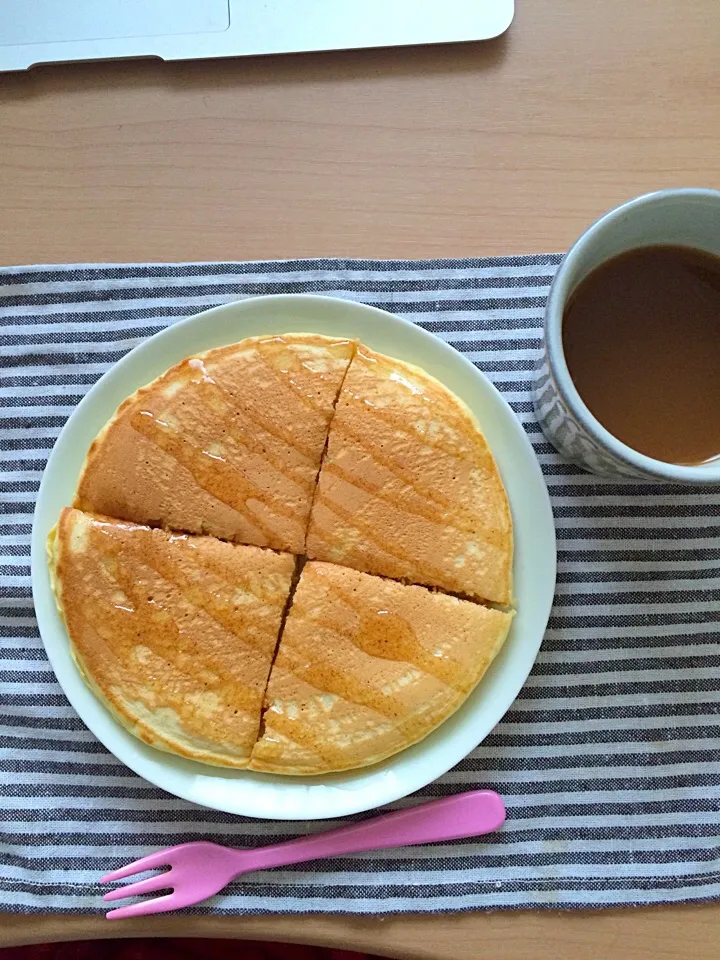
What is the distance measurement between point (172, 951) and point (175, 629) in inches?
29.5

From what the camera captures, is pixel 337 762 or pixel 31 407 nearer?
pixel 337 762

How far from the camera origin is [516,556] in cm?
112

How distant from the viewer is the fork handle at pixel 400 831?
110 cm

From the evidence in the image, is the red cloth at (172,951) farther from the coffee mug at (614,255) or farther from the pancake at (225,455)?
the coffee mug at (614,255)

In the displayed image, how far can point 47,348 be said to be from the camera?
122cm

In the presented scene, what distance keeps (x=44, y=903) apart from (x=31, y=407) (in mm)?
708

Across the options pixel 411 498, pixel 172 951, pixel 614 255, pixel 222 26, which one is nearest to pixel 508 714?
pixel 411 498

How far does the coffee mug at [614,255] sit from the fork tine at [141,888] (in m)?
0.82

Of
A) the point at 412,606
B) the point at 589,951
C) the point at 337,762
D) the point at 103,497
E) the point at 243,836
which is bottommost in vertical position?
the point at 589,951

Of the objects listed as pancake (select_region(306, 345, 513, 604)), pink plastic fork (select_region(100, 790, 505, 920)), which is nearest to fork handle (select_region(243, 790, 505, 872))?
pink plastic fork (select_region(100, 790, 505, 920))

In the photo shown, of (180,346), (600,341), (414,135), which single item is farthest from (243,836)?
(414,135)

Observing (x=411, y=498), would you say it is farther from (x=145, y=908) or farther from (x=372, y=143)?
(x=145, y=908)

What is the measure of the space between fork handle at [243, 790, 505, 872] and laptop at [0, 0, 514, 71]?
1115 millimetres

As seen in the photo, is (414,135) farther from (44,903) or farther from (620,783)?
(44,903)
